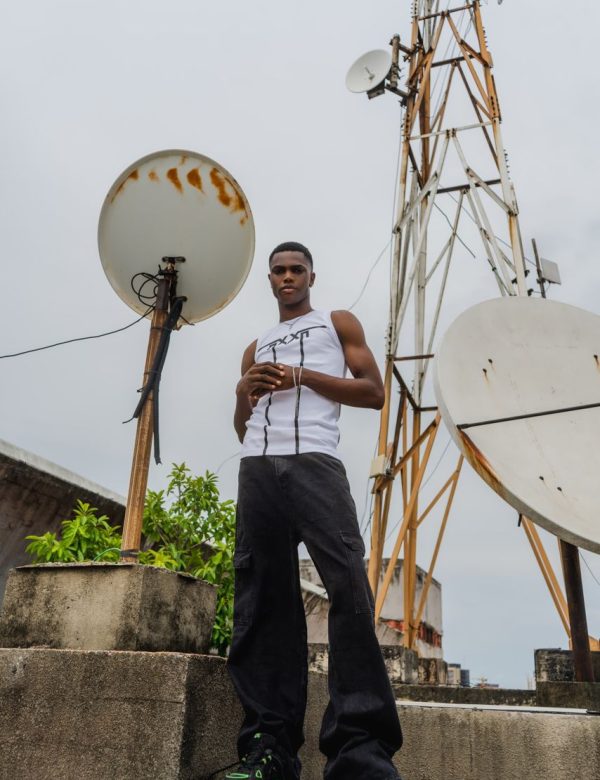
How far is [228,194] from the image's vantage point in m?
2.97

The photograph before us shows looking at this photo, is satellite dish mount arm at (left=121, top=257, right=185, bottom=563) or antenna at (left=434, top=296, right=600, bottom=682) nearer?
satellite dish mount arm at (left=121, top=257, right=185, bottom=563)

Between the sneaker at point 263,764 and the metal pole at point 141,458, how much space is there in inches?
30.1

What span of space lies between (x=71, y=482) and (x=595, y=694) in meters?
3.86

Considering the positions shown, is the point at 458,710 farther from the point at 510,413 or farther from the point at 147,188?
the point at 147,188

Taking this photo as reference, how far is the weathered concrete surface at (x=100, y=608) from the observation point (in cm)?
233

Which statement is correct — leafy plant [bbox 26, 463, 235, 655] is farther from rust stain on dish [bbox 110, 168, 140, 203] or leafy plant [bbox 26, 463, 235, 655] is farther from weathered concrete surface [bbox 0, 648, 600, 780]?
rust stain on dish [bbox 110, 168, 140, 203]

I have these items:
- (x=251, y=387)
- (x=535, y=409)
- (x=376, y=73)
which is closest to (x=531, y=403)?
(x=535, y=409)

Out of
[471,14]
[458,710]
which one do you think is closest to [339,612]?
[458,710]

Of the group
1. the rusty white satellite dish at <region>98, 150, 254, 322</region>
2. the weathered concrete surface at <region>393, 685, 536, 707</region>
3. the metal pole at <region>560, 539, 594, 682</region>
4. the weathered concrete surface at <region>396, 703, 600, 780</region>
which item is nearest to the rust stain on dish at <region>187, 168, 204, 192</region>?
the rusty white satellite dish at <region>98, 150, 254, 322</region>

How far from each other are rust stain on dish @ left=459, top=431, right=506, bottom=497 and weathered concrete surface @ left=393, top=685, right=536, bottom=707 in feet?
9.09

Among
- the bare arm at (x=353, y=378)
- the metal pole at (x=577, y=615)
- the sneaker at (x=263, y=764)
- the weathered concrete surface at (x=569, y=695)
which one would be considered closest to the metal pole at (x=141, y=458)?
the bare arm at (x=353, y=378)

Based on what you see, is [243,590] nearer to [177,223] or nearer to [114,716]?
[114,716]

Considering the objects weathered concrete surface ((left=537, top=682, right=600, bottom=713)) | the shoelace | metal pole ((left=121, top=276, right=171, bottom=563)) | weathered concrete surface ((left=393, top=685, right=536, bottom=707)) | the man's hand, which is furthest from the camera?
weathered concrete surface ((left=393, top=685, right=536, bottom=707))

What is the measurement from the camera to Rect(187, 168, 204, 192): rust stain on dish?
9.64 ft
